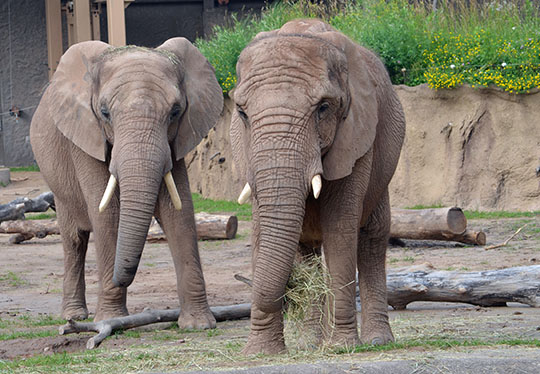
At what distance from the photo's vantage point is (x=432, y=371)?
16.8 ft

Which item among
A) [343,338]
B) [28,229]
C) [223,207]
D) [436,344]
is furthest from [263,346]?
[223,207]

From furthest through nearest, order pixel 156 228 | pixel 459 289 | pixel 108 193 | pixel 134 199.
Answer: pixel 156 228 < pixel 459 289 < pixel 108 193 < pixel 134 199

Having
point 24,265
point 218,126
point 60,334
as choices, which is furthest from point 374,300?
point 218,126

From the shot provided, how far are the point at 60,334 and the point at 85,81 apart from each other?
2.27m

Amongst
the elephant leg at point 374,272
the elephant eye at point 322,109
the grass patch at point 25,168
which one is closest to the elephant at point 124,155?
the elephant leg at point 374,272

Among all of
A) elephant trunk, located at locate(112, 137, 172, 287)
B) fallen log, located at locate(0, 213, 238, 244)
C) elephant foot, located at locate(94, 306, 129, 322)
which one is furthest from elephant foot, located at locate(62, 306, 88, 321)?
fallen log, located at locate(0, 213, 238, 244)

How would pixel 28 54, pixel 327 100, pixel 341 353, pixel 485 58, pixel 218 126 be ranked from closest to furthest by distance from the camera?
1. pixel 327 100
2. pixel 341 353
3. pixel 485 58
4. pixel 218 126
5. pixel 28 54

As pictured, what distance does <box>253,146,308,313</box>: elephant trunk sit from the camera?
17.3 feet

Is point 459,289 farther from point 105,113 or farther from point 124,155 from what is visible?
point 105,113

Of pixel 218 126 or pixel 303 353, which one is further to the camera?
pixel 218 126

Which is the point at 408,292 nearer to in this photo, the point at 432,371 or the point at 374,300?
the point at 374,300

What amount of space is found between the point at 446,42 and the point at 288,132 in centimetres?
1069

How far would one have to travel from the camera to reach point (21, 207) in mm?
14156

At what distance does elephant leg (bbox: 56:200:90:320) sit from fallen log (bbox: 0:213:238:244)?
425cm
